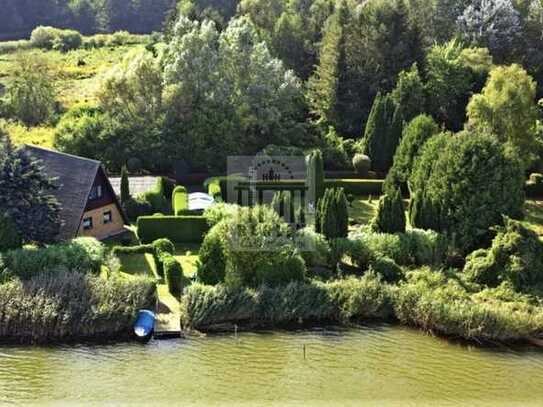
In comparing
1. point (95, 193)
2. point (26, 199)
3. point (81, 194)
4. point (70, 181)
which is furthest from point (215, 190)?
point (26, 199)

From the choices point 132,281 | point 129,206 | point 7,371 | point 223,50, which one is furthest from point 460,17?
point 7,371

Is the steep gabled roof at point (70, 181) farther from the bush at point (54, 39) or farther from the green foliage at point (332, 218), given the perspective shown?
the bush at point (54, 39)

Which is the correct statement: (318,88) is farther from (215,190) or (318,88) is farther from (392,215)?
(392,215)

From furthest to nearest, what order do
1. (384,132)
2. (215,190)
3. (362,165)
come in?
(384,132) → (362,165) → (215,190)

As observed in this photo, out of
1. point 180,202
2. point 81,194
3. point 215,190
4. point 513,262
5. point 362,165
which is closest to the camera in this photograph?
point 513,262

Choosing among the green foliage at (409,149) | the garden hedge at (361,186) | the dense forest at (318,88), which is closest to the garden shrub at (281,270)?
the green foliage at (409,149)

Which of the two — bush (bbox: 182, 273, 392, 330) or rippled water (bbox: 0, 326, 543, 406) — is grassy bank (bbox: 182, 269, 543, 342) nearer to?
bush (bbox: 182, 273, 392, 330)

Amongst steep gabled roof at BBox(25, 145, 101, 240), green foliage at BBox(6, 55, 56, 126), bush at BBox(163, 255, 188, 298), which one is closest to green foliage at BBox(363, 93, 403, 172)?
steep gabled roof at BBox(25, 145, 101, 240)

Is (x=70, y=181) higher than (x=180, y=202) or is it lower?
higher
